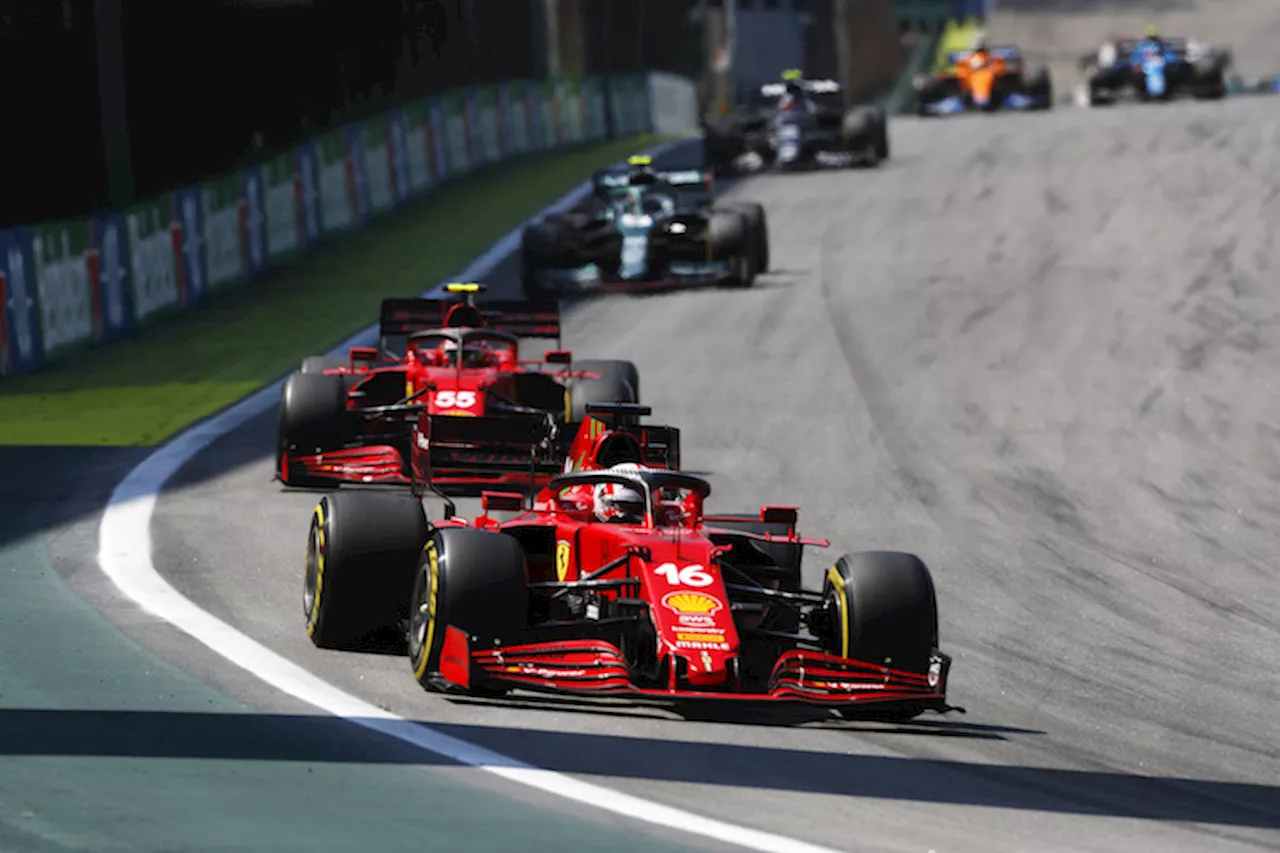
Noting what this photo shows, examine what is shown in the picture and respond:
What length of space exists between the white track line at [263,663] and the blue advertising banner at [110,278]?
5.74 m

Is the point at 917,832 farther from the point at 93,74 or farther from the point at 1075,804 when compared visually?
the point at 93,74

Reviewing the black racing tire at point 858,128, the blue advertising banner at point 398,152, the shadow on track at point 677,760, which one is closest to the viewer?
the shadow on track at point 677,760

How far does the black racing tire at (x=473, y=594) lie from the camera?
1116cm

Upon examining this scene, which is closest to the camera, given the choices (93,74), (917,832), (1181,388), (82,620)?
(917,832)

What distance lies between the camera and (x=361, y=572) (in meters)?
12.2

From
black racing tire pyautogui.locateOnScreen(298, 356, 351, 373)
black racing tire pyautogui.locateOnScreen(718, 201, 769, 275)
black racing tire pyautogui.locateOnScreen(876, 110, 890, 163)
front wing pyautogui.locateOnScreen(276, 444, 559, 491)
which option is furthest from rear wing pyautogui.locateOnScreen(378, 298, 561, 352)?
black racing tire pyautogui.locateOnScreen(876, 110, 890, 163)

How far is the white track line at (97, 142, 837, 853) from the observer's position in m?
8.88

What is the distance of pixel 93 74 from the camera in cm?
3056

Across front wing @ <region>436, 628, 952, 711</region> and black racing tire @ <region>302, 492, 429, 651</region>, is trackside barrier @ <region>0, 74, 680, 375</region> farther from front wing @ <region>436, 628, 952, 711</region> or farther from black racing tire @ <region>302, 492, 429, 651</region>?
front wing @ <region>436, 628, 952, 711</region>

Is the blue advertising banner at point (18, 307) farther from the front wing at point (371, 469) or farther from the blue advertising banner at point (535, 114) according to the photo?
the blue advertising banner at point (535, 114)

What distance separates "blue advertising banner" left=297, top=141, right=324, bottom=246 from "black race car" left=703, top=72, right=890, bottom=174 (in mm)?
9851

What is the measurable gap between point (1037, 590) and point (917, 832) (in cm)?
660

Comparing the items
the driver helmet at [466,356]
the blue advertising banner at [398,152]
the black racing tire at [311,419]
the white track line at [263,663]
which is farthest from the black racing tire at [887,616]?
the blue advertising banner at [398,152]

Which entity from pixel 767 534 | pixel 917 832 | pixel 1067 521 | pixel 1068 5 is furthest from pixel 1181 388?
pixel 1068 5
